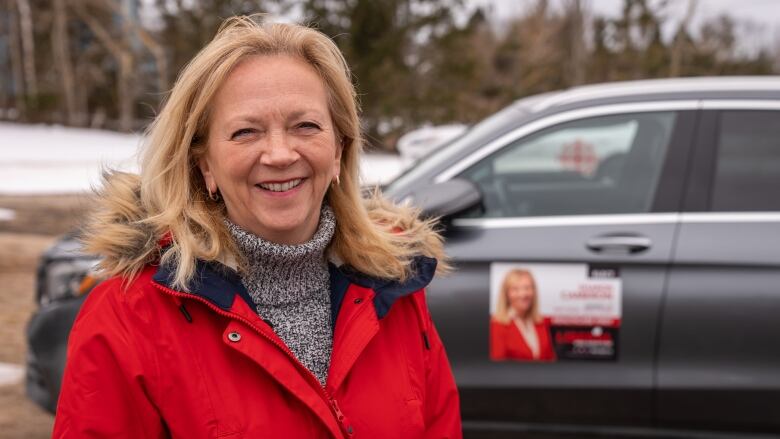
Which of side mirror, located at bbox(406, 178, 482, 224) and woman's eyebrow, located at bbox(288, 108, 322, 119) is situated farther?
side mirror, located at bbox(406, 178, 482, 224)

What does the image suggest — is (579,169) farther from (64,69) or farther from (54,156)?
(64,69)

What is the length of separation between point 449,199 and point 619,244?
67cm

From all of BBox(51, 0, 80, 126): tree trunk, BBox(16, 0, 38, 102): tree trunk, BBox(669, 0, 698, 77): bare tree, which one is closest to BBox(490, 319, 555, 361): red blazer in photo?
BBox(669, 0, 698, 77): bare tree

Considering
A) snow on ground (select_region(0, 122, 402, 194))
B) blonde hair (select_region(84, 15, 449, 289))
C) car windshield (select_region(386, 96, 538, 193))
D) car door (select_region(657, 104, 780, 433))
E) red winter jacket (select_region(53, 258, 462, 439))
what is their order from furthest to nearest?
1. snow on ground (select_region(0, 122, 402, 194))
2. car windshield (select_region(386, 96, 538, 193))
3. car door (select_region(657, 104, 780, 433))
4. blonde hair (select_region(84, 15, 449, 289))
5. red winter jacket (select_region(53, 258, 462, 439))

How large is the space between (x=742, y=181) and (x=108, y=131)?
34.7 m

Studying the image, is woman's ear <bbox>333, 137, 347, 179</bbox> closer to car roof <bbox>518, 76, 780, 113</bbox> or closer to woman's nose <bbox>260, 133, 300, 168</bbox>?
woman's nose <bbox>260, 133, 300, 168</bbox>

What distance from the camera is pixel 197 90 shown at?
1715 mm

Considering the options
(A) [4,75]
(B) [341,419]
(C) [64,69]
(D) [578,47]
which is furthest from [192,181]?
(A) [4,75]

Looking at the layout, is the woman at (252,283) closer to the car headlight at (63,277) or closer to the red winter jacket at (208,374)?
the red winter jacket at (208,374)

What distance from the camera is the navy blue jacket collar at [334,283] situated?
1.63 meters

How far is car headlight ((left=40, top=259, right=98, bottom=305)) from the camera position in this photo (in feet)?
12.3

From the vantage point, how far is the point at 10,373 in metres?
4.88

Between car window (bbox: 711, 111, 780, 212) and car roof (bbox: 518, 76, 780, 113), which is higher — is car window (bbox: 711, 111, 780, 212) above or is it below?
below

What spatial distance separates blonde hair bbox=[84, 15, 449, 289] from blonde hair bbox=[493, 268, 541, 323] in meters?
1.44
